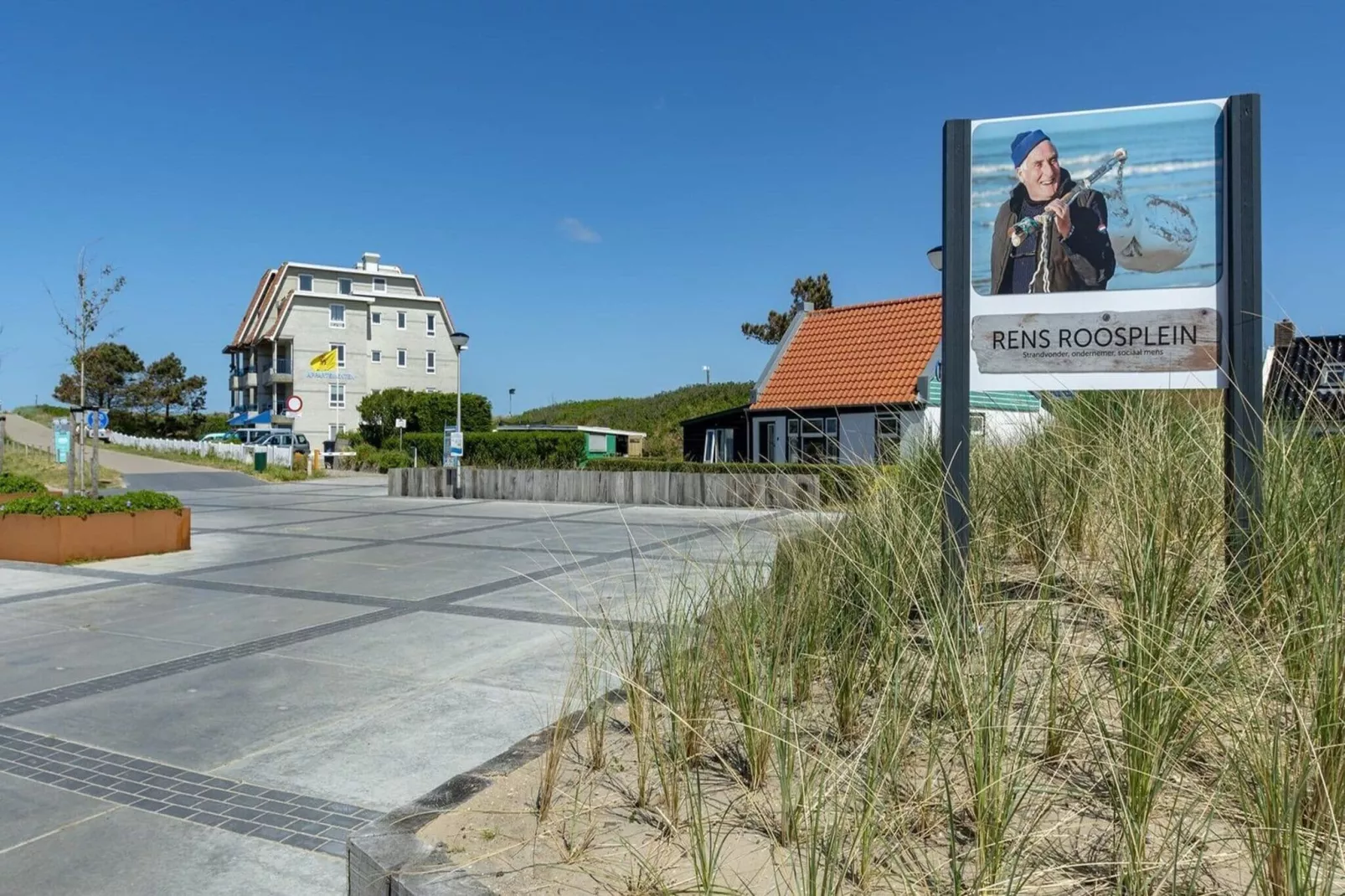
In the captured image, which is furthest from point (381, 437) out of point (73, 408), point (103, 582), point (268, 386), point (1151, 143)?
point (1151, 143)

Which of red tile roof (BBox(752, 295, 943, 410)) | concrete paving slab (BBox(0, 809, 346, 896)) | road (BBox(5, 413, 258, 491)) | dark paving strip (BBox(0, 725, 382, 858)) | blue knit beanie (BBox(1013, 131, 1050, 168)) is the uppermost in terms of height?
red tile roof (BBox(752, 295, 943, 410))

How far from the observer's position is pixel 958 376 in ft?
16.7

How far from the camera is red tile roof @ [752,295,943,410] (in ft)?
85.8

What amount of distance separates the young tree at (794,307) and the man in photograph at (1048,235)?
40.3 metres

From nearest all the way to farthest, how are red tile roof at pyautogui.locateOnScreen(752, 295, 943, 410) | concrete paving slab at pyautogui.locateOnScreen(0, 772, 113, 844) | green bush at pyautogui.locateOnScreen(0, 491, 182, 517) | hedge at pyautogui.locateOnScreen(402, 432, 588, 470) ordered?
concrete paving slab at pyautogui.locateOnScreen(0, 772, 113, 844) → green bush at pyautogui.locateOnScreen(0, 491, 182, 517) → red tile roof at pyautogui.locateOnScreen(752, 295, 943, 410) → hedge at pyautogui.locateOnScreen(402, 432, 588, 470)

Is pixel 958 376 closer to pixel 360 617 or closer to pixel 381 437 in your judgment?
pixel 360 617

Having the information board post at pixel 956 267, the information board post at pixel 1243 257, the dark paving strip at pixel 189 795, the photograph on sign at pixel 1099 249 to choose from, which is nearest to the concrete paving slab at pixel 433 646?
the dark paving strip at pixel 189 795

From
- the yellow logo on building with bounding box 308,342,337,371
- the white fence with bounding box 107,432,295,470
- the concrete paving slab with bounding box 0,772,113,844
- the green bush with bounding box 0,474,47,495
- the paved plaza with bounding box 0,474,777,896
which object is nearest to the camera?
the paved plaza with bounding box 0,474,777,896

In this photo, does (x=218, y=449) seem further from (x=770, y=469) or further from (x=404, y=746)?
(x=404, y=746)

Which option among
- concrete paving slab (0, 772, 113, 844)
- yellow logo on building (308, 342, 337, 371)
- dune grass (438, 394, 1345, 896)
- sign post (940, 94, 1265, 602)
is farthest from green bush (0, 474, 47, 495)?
yellow logo on building (308, 342, 337, 371)

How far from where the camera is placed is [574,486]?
24.1 meters

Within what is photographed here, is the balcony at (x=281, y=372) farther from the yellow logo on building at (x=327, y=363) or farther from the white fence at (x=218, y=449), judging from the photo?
the white fence at (x=218, y=449)

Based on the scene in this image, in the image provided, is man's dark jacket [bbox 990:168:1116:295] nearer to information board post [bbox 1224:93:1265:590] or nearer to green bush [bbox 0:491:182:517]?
information board post [bbox 1224:93:1265:590]

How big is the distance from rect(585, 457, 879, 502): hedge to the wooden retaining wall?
64cm
